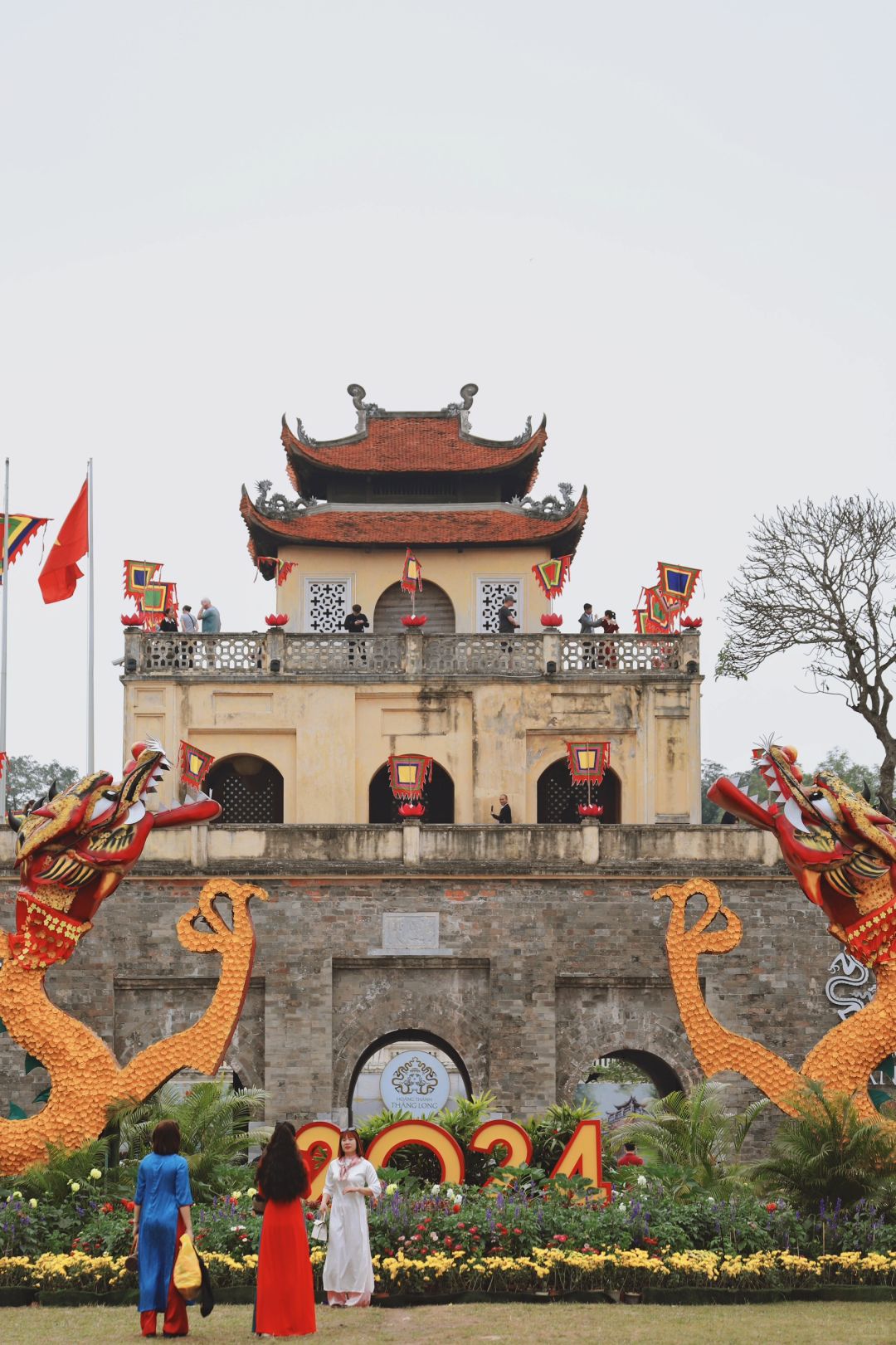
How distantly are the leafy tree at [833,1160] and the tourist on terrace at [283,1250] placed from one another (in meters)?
5.84

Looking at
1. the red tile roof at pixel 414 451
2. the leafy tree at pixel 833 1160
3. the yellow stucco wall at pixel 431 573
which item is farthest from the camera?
the red tile roof at pixel 414 451

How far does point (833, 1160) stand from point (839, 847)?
3.03 m

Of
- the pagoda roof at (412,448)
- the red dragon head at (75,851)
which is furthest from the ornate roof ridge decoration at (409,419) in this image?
the red dragon head at (75,851)

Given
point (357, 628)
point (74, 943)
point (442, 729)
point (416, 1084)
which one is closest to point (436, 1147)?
point (74, 943)

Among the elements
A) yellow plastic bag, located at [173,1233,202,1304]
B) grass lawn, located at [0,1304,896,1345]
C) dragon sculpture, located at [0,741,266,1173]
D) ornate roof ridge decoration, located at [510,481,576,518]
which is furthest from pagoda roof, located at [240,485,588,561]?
yellow plastic bag, located at [173,1233,202,1304]

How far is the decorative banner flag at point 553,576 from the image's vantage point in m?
36.2

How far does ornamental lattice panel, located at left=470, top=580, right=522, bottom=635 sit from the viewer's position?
124ft

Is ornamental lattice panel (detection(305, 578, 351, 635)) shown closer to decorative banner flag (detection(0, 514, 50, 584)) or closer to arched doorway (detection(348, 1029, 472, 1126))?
decorative banner flag (detection(0, 514, 50, 584))

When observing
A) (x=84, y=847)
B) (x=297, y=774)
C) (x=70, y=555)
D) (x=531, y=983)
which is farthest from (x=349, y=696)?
(x=84, y=847)

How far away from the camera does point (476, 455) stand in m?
39.2

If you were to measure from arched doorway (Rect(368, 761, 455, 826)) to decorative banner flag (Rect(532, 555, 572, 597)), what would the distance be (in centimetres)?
429

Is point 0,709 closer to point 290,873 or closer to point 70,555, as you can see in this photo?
point 70,555

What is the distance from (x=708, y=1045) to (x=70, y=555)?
20102mm

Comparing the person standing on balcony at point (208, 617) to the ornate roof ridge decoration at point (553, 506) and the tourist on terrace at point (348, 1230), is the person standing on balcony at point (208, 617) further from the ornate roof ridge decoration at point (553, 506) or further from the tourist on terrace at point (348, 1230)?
the tourist on terrace at point (348, 1230)
